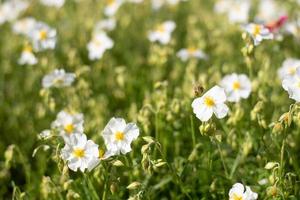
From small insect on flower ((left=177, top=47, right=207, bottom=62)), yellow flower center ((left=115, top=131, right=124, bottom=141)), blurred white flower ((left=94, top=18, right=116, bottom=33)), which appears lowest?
yellow flower center ((left=115, top=131, right=124, bottom=141))

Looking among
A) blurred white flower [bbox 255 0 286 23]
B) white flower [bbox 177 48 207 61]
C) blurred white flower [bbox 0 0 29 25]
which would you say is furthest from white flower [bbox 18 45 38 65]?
blurred white flower [bbox 255 0 286 23]

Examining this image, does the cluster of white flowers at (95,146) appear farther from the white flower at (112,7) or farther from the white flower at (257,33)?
the white flower at (112,7)

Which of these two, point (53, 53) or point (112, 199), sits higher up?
point (53, 53)

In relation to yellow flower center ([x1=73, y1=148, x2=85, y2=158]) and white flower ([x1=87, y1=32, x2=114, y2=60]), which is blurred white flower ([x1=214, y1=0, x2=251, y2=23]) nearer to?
white flower ([x1=87, y1=32, x2=114, y2=60])

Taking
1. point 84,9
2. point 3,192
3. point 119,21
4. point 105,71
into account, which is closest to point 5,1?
point 84,9

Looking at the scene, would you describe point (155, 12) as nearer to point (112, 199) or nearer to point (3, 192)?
point (3, 192)

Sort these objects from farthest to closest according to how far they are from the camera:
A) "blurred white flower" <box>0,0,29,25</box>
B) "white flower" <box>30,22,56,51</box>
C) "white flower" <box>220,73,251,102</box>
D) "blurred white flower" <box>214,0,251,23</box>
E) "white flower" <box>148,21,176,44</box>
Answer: "blurred white flower" <box>0,0,29,25</box>, "blurred white flower" <box>214,0,251,23</box>, "white flower" <box>148,21,176,44</box>, "white flower" <box>30,22,56,51</box>, "white flower" <box>220,73,251,102</box>

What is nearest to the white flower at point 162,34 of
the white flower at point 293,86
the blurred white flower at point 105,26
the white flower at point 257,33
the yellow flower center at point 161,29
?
the yellow flower center at point 161,29
